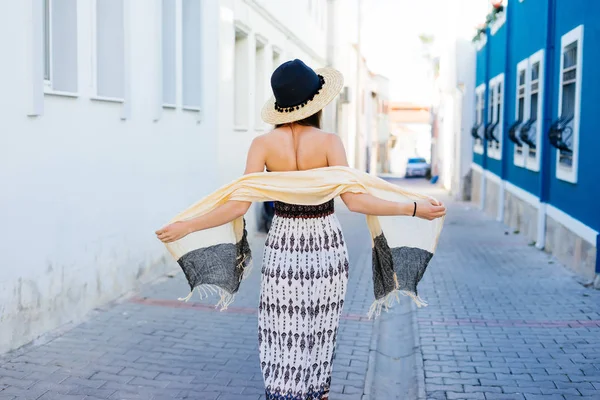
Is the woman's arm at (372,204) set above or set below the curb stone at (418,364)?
above

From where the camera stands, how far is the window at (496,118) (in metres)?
19.4

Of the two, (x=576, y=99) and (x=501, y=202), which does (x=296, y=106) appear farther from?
(x=501, y=202)

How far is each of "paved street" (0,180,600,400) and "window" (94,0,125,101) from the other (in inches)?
87.1

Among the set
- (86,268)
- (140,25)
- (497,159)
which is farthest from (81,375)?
(497,159)

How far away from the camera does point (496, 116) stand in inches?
813

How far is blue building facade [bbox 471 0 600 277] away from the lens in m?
10.1

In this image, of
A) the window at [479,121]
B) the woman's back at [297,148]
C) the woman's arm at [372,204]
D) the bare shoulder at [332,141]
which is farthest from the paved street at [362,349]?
the window at [479,121]

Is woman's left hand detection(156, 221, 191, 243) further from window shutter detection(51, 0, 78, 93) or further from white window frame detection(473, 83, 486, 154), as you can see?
white window frame detection(473, 83, 486, 154)

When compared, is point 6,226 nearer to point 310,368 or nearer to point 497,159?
point 310,368

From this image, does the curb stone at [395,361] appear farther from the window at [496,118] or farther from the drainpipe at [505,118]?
the window at [496,118]

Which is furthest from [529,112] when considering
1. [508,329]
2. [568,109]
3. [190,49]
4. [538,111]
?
[508,329]

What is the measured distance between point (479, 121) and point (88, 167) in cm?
1939

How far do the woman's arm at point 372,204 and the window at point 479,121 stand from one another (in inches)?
796

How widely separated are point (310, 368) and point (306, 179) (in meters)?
0.97
